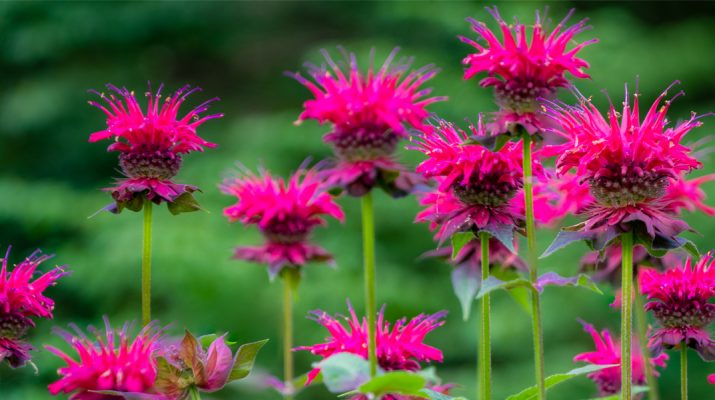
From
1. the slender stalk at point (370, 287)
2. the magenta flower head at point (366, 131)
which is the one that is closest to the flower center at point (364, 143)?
the magenta flower head at point (366, 131)

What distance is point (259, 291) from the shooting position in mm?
4824

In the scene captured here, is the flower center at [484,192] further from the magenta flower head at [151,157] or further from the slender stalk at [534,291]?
the magenta flower head at [151,157]

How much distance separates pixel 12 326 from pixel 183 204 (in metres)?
0.32

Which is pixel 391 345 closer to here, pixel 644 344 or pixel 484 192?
pixel 484 192

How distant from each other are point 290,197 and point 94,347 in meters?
0.93

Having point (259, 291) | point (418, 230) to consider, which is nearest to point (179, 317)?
point (259, 291)

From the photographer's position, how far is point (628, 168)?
142 cm

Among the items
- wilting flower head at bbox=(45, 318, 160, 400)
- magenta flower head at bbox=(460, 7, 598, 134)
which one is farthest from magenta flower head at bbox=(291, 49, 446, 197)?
wilting flower head at bbox=(45, 318, 160, 400)

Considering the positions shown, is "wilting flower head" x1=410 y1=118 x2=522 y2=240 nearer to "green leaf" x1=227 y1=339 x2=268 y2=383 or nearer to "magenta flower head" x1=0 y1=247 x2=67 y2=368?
"green leaf" x1=227 y1=339 x2=268 y2=383

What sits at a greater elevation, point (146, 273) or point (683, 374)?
point (146, 273)

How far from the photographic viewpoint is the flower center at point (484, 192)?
4.98 ft

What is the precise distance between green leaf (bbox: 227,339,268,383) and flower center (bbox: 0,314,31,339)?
380 millimetres

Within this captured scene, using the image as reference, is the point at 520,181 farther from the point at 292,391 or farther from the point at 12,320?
the point at 12,320

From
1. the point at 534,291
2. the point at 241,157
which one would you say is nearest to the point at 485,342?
the point at 534,291
